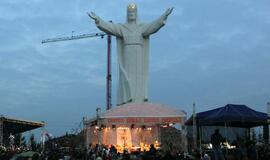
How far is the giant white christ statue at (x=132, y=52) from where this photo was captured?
41594 millimetres

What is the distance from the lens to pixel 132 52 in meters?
41.7

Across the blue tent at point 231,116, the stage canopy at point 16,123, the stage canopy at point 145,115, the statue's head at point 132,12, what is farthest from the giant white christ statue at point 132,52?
the blue tent at point 231,116

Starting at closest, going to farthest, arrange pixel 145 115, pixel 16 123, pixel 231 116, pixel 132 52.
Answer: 1. pixel 231 116
2. pixel 145 115
3. pixel 16 123
4. pixel 132 52

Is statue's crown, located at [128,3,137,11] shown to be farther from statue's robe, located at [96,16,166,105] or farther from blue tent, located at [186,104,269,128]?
blue tent, located at [186,104,269,128]

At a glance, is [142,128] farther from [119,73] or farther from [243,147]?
[243,147]

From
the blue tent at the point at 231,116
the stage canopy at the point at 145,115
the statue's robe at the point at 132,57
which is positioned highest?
the statue's robe at the point at 132,57

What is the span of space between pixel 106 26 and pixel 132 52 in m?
2.76

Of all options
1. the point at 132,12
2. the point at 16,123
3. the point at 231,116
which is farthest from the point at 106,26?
the point at 231,116

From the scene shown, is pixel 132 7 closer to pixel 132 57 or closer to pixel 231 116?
pixel 132 57

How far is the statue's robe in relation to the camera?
41.6m

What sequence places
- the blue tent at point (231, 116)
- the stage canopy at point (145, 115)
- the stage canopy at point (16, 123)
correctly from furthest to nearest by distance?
the stage canopy at point (16, 123) < the stage canopy at point (145, 115) < the blue tent at point (231, 116)

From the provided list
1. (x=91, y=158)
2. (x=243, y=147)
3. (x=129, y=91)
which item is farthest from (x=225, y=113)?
(x=129, y=91)

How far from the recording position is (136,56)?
41.8m

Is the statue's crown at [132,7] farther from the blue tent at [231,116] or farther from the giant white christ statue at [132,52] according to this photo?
the blue tent at [231,116]
